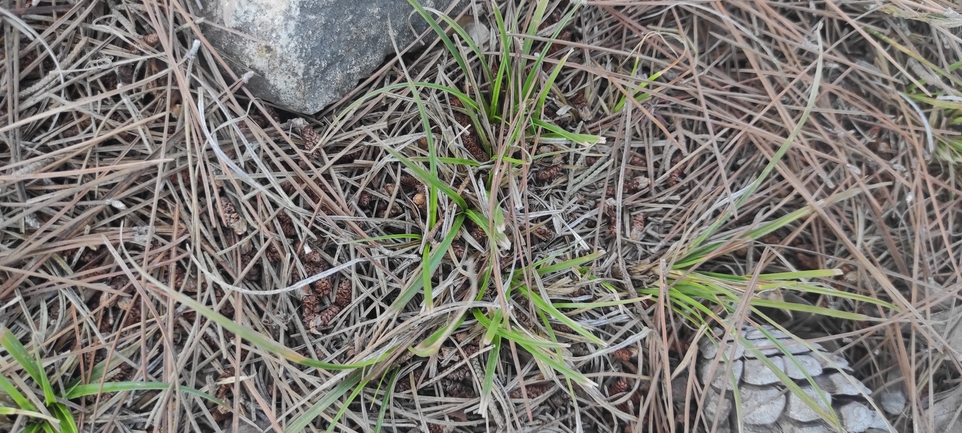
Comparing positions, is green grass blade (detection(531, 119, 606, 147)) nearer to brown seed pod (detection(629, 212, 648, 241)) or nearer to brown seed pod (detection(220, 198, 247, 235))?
brown seed pod (detection(629, 212, 648, 241))

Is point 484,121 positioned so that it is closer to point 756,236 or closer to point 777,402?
point 756,236

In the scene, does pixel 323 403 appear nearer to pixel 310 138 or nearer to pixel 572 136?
pixel 310 138

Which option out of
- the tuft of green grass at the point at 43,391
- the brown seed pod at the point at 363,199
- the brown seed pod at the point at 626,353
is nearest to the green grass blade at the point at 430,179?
the brown seed pod at the point at 363,199

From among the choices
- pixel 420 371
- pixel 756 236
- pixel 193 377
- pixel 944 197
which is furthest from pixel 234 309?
pixel 944 197

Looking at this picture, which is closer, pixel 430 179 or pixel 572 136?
pixel 430 179

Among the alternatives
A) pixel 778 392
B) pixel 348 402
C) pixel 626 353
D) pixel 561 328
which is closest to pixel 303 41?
pixel 348 402

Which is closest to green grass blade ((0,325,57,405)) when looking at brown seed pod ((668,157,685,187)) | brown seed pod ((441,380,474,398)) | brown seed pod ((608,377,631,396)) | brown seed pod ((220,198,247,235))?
brown seed pod ((220,198,247,235))
